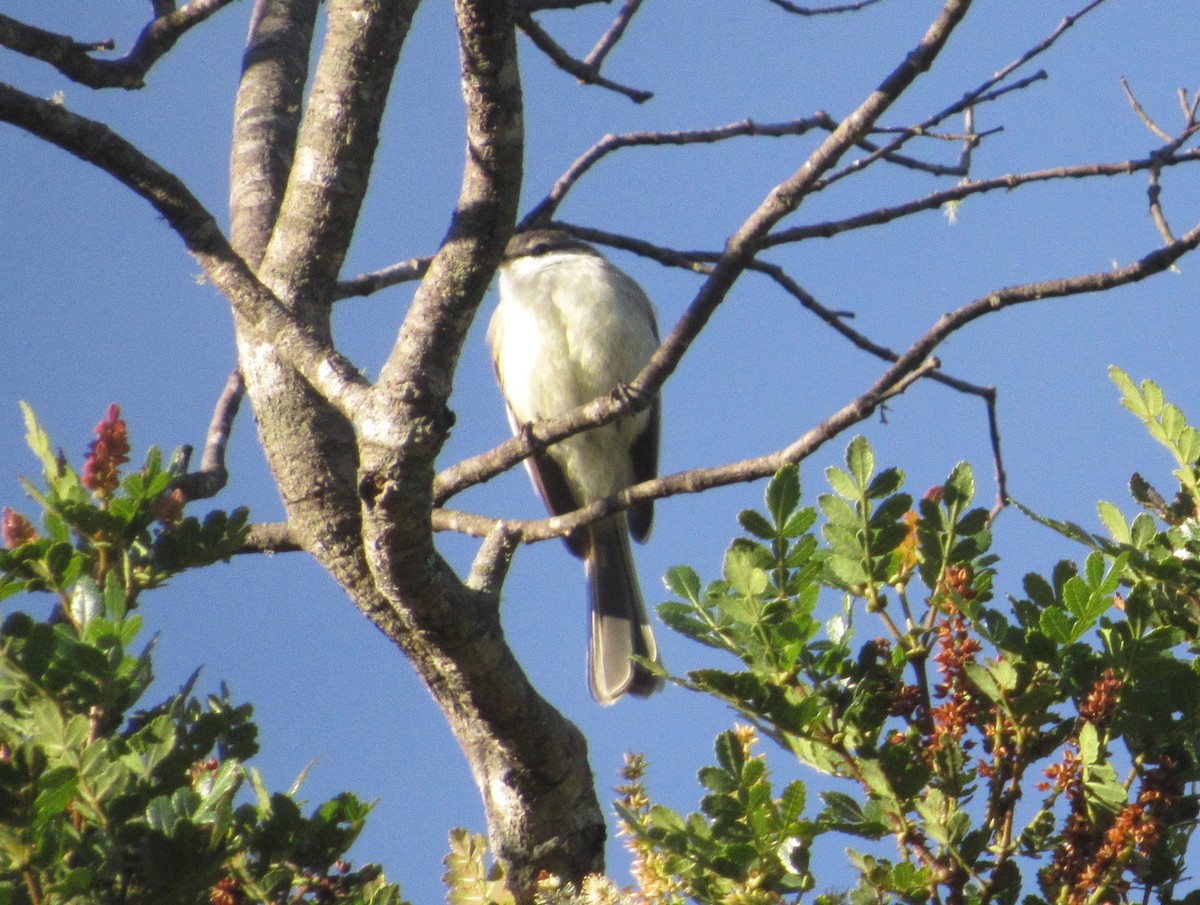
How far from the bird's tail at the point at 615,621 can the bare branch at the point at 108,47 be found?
3085mm

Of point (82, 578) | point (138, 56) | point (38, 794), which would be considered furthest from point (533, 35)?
point (38, 794)

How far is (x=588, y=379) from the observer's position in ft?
21.2

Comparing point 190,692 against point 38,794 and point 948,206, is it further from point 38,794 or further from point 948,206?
point 948,206

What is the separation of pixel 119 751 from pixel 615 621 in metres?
4.54

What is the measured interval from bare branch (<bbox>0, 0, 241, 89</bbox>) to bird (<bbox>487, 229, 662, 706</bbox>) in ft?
8.93

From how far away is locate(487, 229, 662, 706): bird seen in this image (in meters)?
6.43

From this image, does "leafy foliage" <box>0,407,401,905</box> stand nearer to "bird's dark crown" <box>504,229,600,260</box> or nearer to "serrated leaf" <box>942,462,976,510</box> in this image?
"serrated leaf" <box>942,462,976,510</box>

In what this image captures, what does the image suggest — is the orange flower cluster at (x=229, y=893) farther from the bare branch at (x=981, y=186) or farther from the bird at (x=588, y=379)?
the bird at (x=588, y=379)

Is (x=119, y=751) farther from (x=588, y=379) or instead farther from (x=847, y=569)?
(x=588, y=379)

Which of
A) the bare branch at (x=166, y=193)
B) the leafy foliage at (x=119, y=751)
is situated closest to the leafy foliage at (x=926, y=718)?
the leafy foliage at (x=119, y=751)

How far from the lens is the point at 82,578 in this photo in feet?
6.54

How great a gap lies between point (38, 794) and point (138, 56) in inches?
100

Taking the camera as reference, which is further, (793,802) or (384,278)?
(384,278)

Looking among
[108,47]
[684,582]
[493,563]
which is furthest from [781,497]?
[108,47]
